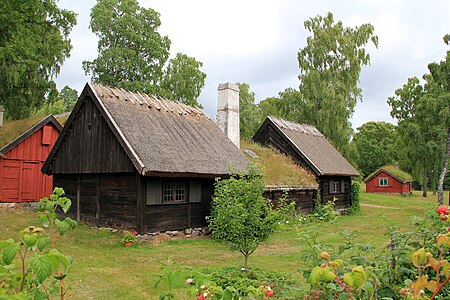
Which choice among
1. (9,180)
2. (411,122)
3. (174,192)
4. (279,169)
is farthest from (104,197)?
(411,122)

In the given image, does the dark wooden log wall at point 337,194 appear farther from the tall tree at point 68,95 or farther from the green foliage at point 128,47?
the tall tree at point 68,95

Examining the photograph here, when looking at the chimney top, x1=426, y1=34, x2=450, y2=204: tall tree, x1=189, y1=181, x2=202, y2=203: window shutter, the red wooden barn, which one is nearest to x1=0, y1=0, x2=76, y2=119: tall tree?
the red wooden barn

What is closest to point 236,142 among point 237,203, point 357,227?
point 357,227

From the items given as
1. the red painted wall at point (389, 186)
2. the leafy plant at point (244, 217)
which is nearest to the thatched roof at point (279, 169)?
the leafy plant at point (244, 217)

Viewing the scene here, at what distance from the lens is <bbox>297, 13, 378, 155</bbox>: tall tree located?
98.5 ft

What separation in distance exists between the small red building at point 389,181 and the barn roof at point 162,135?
32656 mm

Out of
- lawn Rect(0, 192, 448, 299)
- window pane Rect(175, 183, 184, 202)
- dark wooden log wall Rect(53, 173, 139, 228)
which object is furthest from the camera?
window pane Rect(175, 183, 184, 202)

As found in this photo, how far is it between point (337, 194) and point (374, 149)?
39724mm

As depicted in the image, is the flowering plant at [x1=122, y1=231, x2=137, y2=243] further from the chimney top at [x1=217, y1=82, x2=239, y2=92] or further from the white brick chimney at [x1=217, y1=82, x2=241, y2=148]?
the chimney top at [x1=217, y1=82, x2=239, y2=92]

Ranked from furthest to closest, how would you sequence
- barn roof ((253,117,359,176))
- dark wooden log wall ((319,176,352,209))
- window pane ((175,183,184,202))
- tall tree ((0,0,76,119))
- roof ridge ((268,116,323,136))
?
1. roof ridge ((268,116,323,136))
2. dark wooden log wall ((319,176,352,209))
3. barn roof ((253,117,359,176))
4. tall tree ((0,0,76,119))
5. window pane ((175,183,184,202))

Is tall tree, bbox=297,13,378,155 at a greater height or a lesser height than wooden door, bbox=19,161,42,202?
greater

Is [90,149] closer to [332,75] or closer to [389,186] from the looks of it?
[332,75]

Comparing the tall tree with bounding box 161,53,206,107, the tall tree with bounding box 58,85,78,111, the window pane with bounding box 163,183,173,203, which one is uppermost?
the tall tree with bounding box 58,85,78,111

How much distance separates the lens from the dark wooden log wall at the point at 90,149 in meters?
13.8
